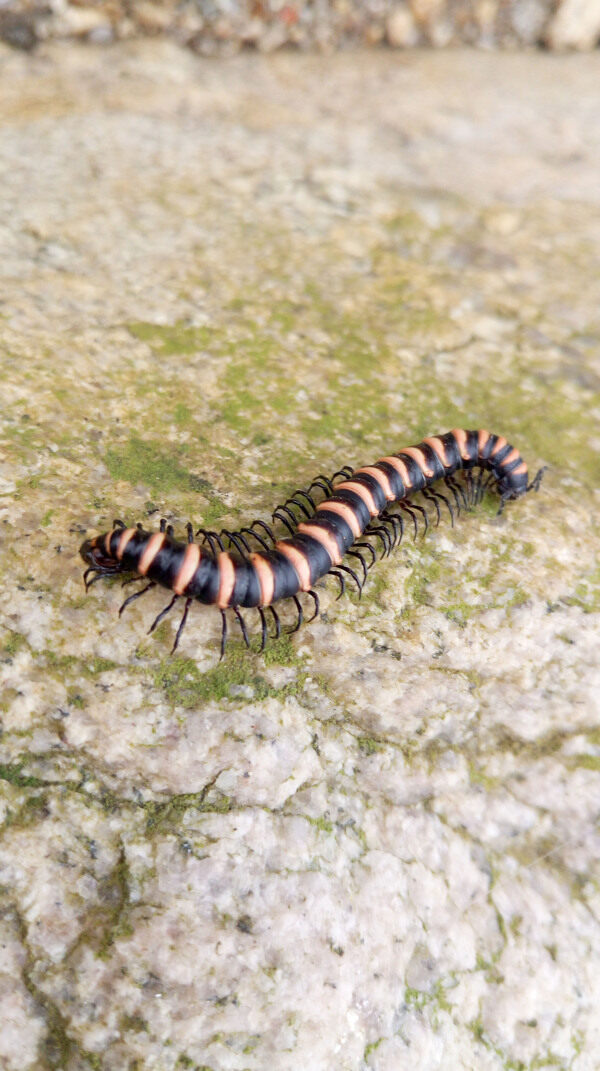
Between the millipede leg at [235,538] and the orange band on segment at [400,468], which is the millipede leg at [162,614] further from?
the orange band on segment at [400,468]

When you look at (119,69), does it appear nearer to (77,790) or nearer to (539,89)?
(539,89)

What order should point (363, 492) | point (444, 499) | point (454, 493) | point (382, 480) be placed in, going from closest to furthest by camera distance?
1. point (363, 492)
2. point (382, 480)
3. point (444, 499)
4. point (454, 493)

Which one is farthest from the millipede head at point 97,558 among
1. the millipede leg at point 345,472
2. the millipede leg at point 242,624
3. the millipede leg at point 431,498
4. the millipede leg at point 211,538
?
the millipede leg at point 431,498

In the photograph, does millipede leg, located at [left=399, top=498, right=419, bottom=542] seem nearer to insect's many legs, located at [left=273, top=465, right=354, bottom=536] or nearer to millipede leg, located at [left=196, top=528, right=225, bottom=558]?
insect's many legs, located at [left=273, top=465, right=354, bottom=536]

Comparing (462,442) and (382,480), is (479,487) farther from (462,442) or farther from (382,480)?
(382,480)

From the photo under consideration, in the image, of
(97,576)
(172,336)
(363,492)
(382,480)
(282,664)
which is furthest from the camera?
(172,336)

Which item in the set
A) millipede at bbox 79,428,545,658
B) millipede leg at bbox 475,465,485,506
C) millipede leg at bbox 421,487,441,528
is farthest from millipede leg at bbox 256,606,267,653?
millipede leg at bbox 475,465,485,506

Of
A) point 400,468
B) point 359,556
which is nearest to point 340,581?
point 359,556
